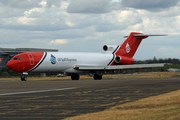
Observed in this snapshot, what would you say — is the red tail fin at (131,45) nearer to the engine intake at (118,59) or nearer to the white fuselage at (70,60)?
the engine intake at (118,59)

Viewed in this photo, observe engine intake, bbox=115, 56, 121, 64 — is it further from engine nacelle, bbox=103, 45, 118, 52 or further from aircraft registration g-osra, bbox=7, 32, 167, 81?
engine nacelle, bbox=103, 45, 118, 52

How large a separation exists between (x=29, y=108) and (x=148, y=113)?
18.8 feet

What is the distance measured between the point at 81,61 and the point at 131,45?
11.3 meters

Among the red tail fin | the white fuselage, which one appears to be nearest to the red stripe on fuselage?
the white fuselage

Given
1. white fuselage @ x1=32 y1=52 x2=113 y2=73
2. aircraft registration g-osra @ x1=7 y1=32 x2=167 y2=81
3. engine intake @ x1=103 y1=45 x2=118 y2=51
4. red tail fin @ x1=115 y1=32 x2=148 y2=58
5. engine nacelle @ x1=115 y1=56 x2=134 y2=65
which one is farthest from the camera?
red tail fin @ x1=115 y1=32 x2=148 y2=58

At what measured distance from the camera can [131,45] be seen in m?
55.2

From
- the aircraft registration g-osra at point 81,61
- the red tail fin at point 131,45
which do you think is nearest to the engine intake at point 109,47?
the aircraft registration g-osra at point 81,61

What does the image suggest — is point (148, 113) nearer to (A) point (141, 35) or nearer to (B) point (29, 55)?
(B) point (29, 55)

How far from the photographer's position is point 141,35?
54781 mm

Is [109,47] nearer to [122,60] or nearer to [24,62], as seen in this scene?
[122,60]

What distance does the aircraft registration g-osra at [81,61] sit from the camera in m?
44.1

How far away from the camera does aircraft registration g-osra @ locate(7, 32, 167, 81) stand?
145 ft

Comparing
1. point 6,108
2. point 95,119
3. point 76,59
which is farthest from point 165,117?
point 76,59

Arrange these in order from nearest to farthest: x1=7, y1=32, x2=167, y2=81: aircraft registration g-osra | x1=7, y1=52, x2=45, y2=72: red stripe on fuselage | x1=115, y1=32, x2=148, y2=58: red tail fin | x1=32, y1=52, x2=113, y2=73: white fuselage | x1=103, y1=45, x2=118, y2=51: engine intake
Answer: x1=7, y1=52, x2=45, y2=72: red stripe on fuselage < x1=7, y1=32, x2=167, y2=81: aircraft registration g-osra < x1=32, y1=52, x2=113, y2=73: white fuselage < x1=103, y1=45, x2=118, y2=51: engine intake < x1=115, y1=32, x2=148, y2=58: red tail fin
